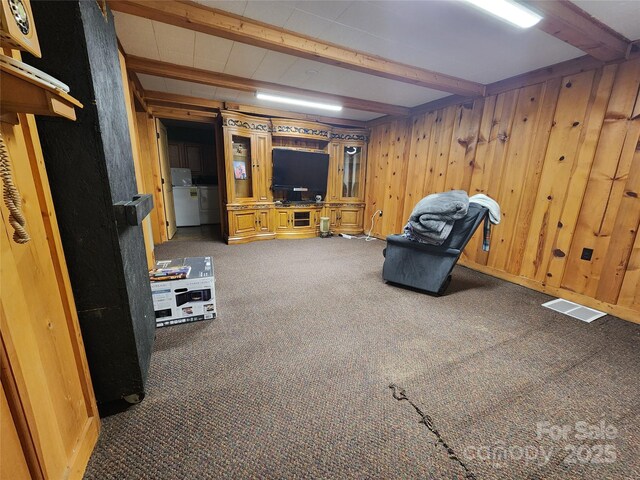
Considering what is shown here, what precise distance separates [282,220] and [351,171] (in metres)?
1.91

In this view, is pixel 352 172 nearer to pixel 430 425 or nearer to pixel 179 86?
pixel 179 86

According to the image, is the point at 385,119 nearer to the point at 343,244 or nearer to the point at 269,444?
the point at 343,244

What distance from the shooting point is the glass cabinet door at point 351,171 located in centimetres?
539

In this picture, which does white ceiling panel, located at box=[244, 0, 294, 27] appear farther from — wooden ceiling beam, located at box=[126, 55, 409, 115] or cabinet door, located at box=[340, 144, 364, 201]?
cabinet door, located at box=[340, 144, 364, 201]

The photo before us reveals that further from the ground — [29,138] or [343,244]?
[29,138]

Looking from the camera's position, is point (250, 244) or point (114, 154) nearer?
point (114, 154)

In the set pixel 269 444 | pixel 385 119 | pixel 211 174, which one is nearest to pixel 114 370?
pixel 269 444

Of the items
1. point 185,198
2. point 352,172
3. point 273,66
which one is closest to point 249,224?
point 185,198

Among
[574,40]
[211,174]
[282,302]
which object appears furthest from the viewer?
[211,174]

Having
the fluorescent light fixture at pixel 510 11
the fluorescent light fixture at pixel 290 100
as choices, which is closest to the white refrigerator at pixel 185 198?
the fluorescent light fixture at pixel 290 100

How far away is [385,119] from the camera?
4859 millimetres

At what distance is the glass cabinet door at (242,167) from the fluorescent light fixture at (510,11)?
371 cm

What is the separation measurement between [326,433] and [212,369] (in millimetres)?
807

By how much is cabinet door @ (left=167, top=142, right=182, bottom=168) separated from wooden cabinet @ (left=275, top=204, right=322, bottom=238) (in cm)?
353
